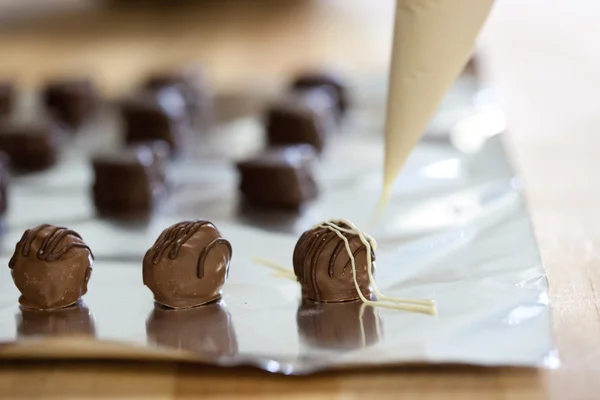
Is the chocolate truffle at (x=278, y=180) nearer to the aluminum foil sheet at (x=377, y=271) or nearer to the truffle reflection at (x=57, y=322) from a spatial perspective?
the aluminum foil sheet at (x=377, y=271)

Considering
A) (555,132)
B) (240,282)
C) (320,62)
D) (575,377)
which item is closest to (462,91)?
(555,132)

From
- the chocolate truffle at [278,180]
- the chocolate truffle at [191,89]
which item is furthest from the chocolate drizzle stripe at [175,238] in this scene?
the chocolate truffle at [191,89]

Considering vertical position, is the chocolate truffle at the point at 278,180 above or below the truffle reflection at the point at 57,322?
above

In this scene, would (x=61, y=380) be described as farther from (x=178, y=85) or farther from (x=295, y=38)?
Result: (x=295, y=38)

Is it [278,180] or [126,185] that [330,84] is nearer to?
[278,180]

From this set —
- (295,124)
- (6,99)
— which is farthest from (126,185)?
(6,99)

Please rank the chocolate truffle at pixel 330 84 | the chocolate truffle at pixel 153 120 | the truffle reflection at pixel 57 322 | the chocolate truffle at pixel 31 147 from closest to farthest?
the truffle reflection at pixel 57 322
the chocolate truffle at pixel 31 147
the chocolate truffle at pixel 153 120
the chocolate truffle at pixel 330 84

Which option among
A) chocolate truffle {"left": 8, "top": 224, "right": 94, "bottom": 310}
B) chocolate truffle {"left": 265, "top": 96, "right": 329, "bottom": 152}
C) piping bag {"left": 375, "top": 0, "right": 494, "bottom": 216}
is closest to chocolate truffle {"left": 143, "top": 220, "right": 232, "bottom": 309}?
chocolate truffle {"left": 8, "top": 224, "right": 94, "bottom": 310}

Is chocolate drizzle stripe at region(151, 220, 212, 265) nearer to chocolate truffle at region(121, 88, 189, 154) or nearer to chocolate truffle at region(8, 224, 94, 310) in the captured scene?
chocolate truffle at region(8, 224, 94, 310)
